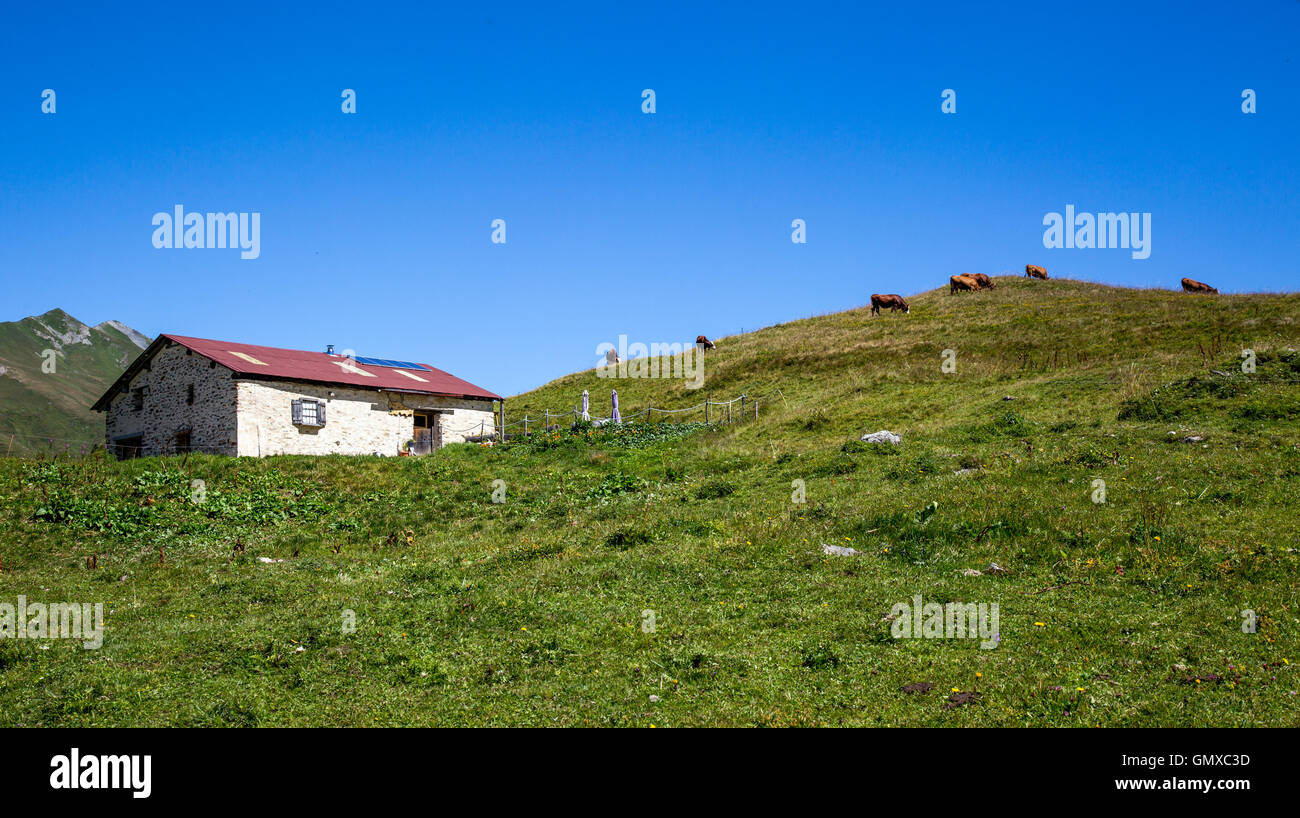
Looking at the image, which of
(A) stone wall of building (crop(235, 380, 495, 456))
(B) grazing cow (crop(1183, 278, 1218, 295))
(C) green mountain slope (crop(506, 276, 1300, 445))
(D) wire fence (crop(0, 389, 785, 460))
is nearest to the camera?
(C) green mountain slope (crop(506, 276, 1300, 445))

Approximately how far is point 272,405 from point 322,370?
14.4 ft

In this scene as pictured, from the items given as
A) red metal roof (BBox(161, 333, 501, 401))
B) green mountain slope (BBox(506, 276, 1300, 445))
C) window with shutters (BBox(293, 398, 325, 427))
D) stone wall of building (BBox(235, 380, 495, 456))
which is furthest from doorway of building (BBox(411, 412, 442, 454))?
green mountain slope (BBox(506, 276, 1300, 445))

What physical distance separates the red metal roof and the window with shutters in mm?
1113

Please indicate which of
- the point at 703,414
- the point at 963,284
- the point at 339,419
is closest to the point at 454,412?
the point at 339,419

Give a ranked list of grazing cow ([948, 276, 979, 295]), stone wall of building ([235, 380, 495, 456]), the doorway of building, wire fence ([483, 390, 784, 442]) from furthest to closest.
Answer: grazing cow ([948, 276, 979, 295])
the doorway of building
wire fence ([483, 390, 784, 442])
stone wall of building ([235, 380, 495, 456])

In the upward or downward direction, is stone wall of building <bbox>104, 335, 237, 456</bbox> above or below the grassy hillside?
above

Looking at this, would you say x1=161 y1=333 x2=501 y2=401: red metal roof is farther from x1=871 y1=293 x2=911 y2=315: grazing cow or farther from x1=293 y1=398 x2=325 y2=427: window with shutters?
x1=871 y1=293 x2=911 y2=315: grazing cow

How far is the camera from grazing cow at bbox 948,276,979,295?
76.8m

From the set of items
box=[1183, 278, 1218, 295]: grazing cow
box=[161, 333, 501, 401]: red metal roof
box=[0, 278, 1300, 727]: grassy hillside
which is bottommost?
box=[0, 278, 1300, 727]: grassy hillside

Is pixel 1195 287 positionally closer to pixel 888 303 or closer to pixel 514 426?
pixel 888 303
